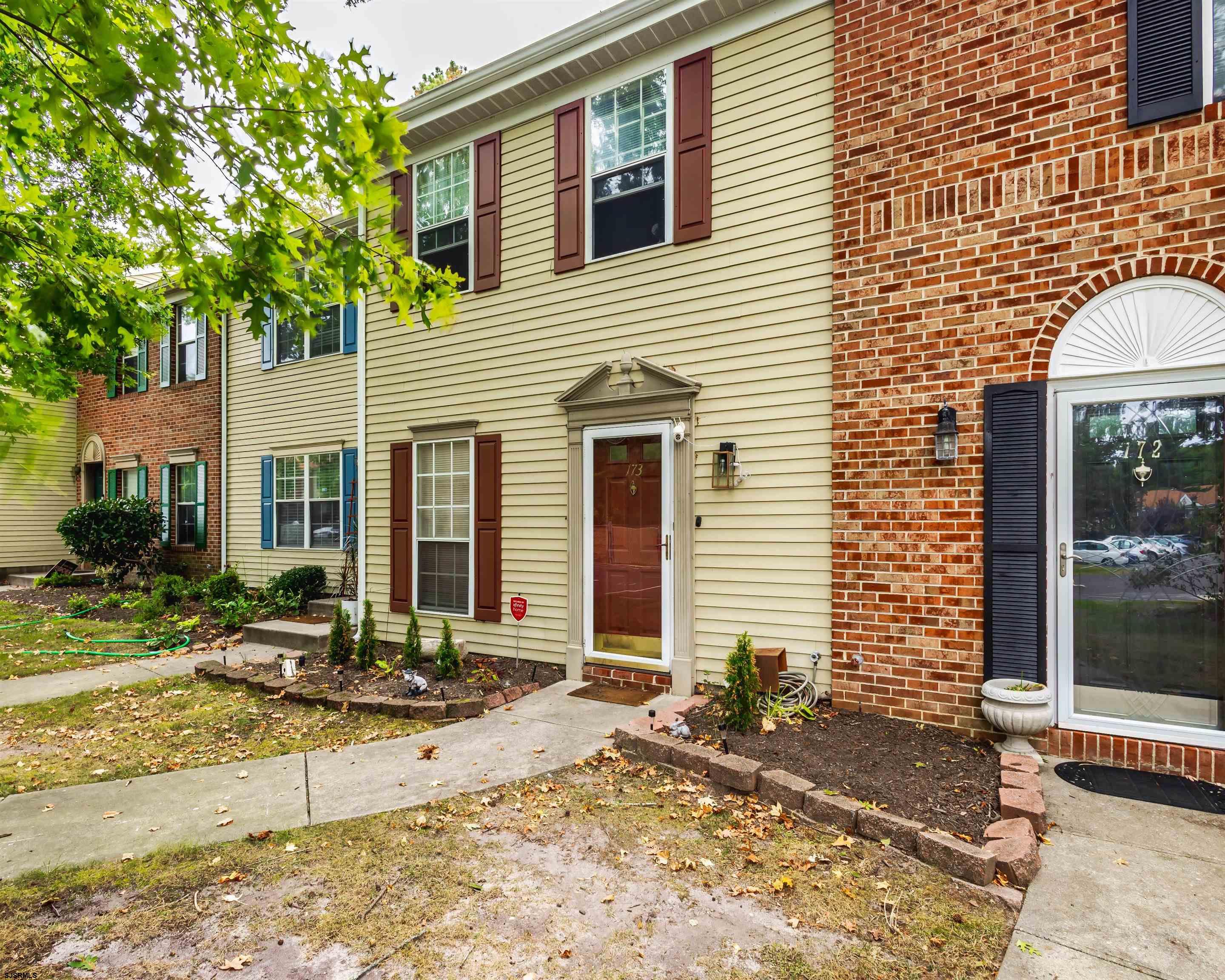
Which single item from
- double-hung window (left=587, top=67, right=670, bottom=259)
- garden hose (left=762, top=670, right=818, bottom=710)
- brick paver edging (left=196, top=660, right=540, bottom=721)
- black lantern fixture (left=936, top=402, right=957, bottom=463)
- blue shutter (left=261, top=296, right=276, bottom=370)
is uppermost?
double-hung window (left=587, top=67, right=670, bottom=259)

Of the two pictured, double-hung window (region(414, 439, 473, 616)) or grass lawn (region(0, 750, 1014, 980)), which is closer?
grass lawn (region(0, 750, 1014, 980))

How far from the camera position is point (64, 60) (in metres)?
4.00

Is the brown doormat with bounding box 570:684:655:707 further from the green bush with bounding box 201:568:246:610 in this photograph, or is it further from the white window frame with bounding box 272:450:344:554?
the green bush with bounding box 201:568:246:610

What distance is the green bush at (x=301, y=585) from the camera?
9742 mm

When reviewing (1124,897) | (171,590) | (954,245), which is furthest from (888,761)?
(171,590)

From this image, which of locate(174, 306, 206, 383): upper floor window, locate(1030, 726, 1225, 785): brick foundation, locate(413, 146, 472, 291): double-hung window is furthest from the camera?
locate(174, 306, 206, 383): upper floor window

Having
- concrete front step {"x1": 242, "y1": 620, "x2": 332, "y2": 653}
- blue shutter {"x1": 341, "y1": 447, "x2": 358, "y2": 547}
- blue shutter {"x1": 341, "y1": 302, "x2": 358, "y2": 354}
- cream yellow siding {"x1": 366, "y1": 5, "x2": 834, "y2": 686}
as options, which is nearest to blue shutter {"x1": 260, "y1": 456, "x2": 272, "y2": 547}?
blue shutter {"x1": 341, "y1": 447, "x2": 358, "y2": 547}

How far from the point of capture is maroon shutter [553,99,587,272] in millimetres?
6438

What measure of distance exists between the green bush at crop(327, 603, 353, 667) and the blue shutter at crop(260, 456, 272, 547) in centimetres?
473

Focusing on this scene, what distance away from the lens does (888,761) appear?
158 inches

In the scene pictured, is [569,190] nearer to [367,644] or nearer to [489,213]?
[489,213]

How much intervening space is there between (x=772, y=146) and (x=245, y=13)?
3.84 m

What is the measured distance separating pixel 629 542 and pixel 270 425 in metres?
7.97

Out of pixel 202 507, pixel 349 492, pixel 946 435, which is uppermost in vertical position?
pixel 946 435
